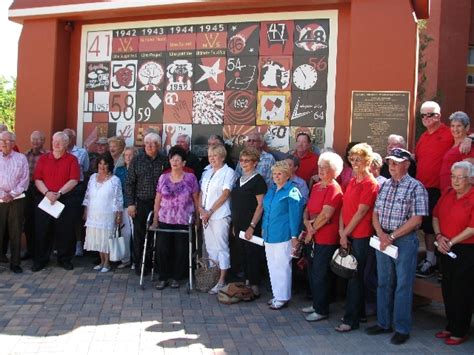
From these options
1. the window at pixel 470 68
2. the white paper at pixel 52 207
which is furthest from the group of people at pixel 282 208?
the window at pixel 470 68

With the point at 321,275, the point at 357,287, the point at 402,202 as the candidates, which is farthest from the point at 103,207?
the point at 402,202

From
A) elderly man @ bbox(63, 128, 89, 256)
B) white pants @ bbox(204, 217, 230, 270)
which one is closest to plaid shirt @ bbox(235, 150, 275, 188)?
white pants @ bbox(204, 217, 230, 270)

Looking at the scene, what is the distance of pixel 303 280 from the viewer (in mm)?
6719

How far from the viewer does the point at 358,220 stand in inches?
201

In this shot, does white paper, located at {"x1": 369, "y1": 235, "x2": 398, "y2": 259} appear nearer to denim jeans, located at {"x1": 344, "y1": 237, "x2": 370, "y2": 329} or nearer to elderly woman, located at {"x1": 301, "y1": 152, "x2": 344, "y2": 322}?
denim jeans, located at {"x1": 344, "y1": 237, "x2": 370, "y2": 329}

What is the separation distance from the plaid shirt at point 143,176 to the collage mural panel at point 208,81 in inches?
43.6

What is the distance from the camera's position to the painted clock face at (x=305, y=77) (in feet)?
24.3

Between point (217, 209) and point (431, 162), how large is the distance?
8.36ft

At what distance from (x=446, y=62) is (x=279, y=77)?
16.6 m

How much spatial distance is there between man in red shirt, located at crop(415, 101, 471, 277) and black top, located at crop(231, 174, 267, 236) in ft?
5.90

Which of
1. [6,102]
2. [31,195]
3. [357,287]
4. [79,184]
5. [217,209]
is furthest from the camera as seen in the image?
[6,102]

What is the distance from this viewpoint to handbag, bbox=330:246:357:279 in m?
5.05

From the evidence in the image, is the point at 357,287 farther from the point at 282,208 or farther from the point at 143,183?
the point at 143,183

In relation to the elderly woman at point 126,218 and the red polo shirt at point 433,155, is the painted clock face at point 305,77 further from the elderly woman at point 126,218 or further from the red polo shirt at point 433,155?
the elderly woman at point 126,218
